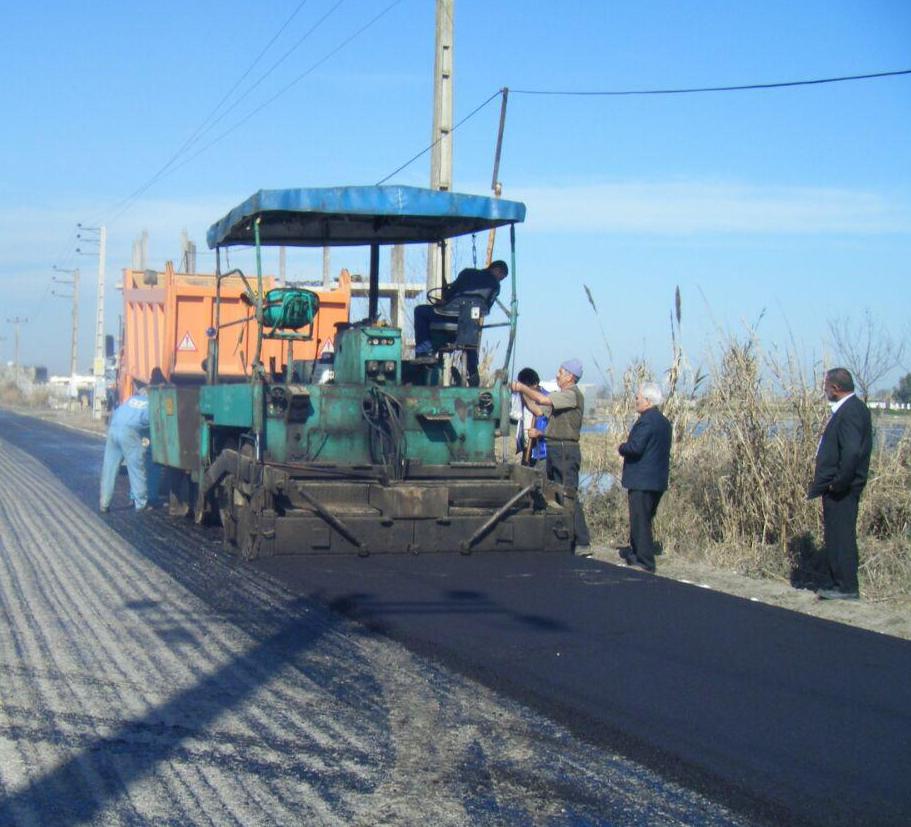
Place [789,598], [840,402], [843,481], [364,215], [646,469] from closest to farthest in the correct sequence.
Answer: [843,481], [840,402], [789,598], [646,469], [364,215]

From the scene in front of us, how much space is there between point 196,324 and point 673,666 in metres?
11.0

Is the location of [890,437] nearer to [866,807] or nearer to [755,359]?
[755,359]

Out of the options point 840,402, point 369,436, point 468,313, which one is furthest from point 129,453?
point 840,402

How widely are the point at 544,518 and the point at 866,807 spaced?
5.04 metres

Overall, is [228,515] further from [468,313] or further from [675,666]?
[675,666]

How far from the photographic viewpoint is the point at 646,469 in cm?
912

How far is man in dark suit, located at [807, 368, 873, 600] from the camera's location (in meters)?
7.75

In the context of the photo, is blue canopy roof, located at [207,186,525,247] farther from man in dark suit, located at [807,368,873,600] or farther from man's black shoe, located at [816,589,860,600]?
man's black shoe, located at [816,589,860,600]

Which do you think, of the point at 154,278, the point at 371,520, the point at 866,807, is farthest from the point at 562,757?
the point at 154,278

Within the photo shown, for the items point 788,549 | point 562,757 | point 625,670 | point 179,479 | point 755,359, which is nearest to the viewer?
point 562,757

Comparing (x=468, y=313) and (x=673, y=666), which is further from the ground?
(x=468, y=313)

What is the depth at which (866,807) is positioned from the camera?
4078mm

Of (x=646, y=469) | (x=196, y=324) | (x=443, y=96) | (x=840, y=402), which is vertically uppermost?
(x=443, y=96)

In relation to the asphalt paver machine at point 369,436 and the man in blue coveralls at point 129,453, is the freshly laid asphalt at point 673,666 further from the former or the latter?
the man in blue coveralls at point 129,453
